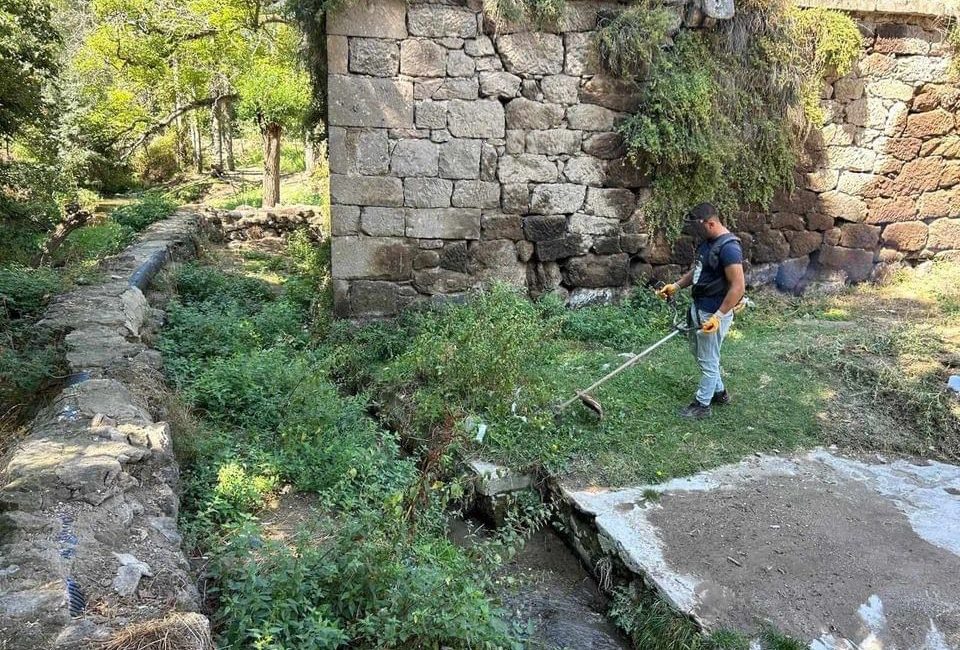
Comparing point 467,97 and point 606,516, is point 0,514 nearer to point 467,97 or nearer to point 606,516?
point 606,516

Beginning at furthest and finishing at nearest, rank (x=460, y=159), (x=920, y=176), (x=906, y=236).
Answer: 1. (x=906, y=236)
2. (x=920, y=176)
3. (x=460, y=159)

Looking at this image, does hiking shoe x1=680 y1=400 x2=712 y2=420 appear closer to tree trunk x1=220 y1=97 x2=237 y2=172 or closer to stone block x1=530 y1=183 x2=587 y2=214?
stone block x1=530 y1=183 x2=587 y2=214

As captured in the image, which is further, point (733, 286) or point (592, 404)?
point (592, 404)

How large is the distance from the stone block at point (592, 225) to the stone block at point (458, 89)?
1.67 m

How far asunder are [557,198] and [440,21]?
2.09 m

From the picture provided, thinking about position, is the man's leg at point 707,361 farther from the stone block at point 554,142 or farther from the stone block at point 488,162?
the stone block at point 488,162

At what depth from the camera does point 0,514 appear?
2654 mm

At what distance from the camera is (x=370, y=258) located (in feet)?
21.7

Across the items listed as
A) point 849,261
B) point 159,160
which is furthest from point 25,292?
point 159,160

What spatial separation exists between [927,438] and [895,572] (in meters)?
1.89

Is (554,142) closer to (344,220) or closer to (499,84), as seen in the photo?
(499,84)

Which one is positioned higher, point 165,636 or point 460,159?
point 460,159

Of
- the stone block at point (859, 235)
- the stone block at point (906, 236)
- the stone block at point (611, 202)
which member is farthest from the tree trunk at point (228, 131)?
the stone block at point (906, 236)

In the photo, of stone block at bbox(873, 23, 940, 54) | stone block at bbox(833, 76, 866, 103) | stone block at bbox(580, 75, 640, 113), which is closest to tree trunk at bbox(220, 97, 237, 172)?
stone block at bbox(580, 75, 640, 113)
